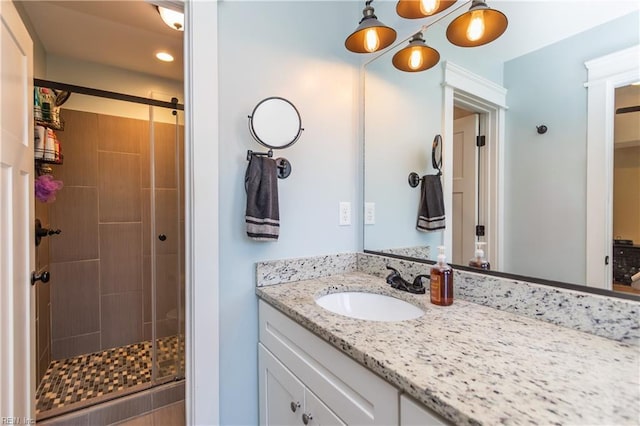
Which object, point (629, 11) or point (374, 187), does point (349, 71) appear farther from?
point (629, 11)

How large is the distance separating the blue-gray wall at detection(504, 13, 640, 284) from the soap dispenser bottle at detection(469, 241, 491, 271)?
66 millimetres

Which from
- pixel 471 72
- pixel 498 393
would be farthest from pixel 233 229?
pixel 471 72

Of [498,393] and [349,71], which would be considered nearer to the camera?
→ [498,393]

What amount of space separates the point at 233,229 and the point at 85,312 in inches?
78.3

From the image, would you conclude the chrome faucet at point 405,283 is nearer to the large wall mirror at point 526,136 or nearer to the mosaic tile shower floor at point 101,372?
the large wall mirror at point 526,136

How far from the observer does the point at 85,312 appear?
2266 mm

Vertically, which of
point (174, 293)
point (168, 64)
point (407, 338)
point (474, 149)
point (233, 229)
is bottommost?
point (174, 293)

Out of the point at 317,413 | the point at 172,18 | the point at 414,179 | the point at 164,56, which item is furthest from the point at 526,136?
the point at 164,56

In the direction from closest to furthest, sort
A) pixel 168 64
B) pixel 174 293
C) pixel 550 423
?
pixel 550 423 < pixel 174 293 < pixel 168 64

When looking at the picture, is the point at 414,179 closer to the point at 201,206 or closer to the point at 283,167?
the point at 283,167

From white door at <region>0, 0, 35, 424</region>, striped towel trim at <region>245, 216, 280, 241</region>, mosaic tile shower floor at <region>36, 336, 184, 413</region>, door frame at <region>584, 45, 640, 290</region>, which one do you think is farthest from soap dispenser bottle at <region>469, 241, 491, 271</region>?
mosaic tile shower floor at <region>36, 336, 184, 413</region>

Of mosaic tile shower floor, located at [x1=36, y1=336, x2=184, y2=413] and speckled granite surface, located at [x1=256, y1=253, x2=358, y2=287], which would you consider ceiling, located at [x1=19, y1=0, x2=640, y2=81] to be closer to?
speckled granite surface, located at [x1=256, y1=253, x2=358, y2=287]

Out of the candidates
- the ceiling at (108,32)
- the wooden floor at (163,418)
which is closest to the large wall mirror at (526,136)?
the ceiling at (108,32)

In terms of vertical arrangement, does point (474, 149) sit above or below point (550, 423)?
above
